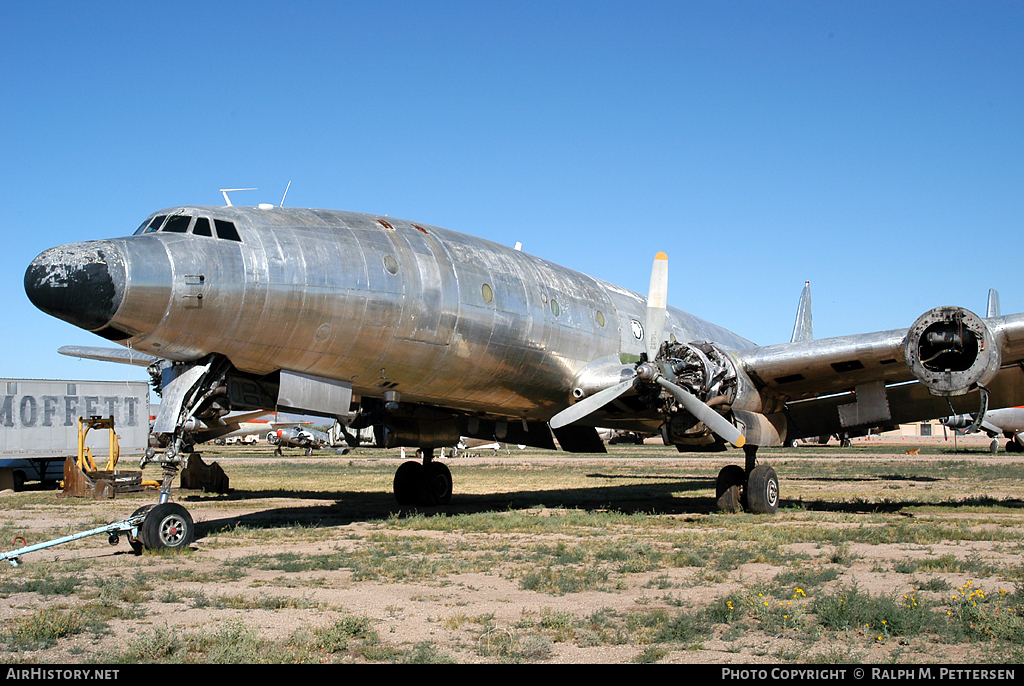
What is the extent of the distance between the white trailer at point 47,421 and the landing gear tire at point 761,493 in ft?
68.3

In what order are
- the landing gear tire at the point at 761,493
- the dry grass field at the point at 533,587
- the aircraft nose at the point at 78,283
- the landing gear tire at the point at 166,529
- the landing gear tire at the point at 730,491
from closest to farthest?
the dry grass field at the point at 533,587 < the aircraft nose at the point at 78,283 < the landing gear tire at the point at 166,529 < the landing gear tire at the point at 761,493 < the landing gear tire at the point at 730,491

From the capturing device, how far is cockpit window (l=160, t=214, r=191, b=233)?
1066cm

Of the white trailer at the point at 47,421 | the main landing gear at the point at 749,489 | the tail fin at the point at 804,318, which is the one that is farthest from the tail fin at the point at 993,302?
the white trailer at the point at 47,421

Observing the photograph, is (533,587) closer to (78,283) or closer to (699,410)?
(699,410)

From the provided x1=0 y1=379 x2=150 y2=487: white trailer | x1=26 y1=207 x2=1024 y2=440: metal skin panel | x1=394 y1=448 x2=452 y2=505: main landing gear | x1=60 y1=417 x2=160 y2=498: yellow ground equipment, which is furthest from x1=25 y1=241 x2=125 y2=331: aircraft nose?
x1=0 y1=379 x2=150 y2=487: white trailer

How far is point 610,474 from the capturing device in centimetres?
3225

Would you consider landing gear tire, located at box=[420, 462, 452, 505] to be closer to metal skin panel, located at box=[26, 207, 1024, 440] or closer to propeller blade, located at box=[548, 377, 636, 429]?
metal skin panel, located at box=[26, 207, 1024, 440]

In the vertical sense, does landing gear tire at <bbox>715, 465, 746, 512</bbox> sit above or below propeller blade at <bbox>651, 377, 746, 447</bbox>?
below

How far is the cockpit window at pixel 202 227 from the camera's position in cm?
1070

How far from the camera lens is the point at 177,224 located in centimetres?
1072

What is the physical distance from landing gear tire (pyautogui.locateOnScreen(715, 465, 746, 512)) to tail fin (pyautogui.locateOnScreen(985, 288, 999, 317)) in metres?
14.6

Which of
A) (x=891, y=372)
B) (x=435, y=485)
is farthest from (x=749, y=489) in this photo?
(x=435, y=485)

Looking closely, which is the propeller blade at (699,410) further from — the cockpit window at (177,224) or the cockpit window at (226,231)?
the cockpit window at (177,224)
